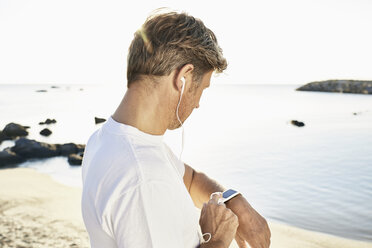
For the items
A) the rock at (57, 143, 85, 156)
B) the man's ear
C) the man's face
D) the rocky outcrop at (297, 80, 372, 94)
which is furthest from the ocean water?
the rocky outcrop at (297, 80, 372, 94)

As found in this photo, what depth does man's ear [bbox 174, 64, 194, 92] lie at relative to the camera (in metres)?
1.29

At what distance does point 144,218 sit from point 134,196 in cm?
8

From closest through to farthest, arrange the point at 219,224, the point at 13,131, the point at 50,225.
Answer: the point at 219,224, the point at 50,225, the point at 13,131

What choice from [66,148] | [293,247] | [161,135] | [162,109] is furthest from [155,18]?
[66,148]

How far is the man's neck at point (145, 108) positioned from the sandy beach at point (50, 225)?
430 centimetres

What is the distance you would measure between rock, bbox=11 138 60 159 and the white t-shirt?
41.2 ft

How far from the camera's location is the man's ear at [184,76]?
1291 mm

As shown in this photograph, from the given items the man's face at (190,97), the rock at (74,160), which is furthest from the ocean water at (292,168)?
the man's face at (190,97)

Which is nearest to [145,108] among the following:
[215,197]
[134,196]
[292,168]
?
[134,196]

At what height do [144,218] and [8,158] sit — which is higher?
[144,218]

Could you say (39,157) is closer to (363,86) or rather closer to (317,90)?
(363,86)

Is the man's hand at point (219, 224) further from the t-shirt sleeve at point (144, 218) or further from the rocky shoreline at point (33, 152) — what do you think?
the rocky shoreline at point (33, 152)

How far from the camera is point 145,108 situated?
4.15 ft

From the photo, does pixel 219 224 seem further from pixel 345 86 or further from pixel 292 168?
pixel 345 86
